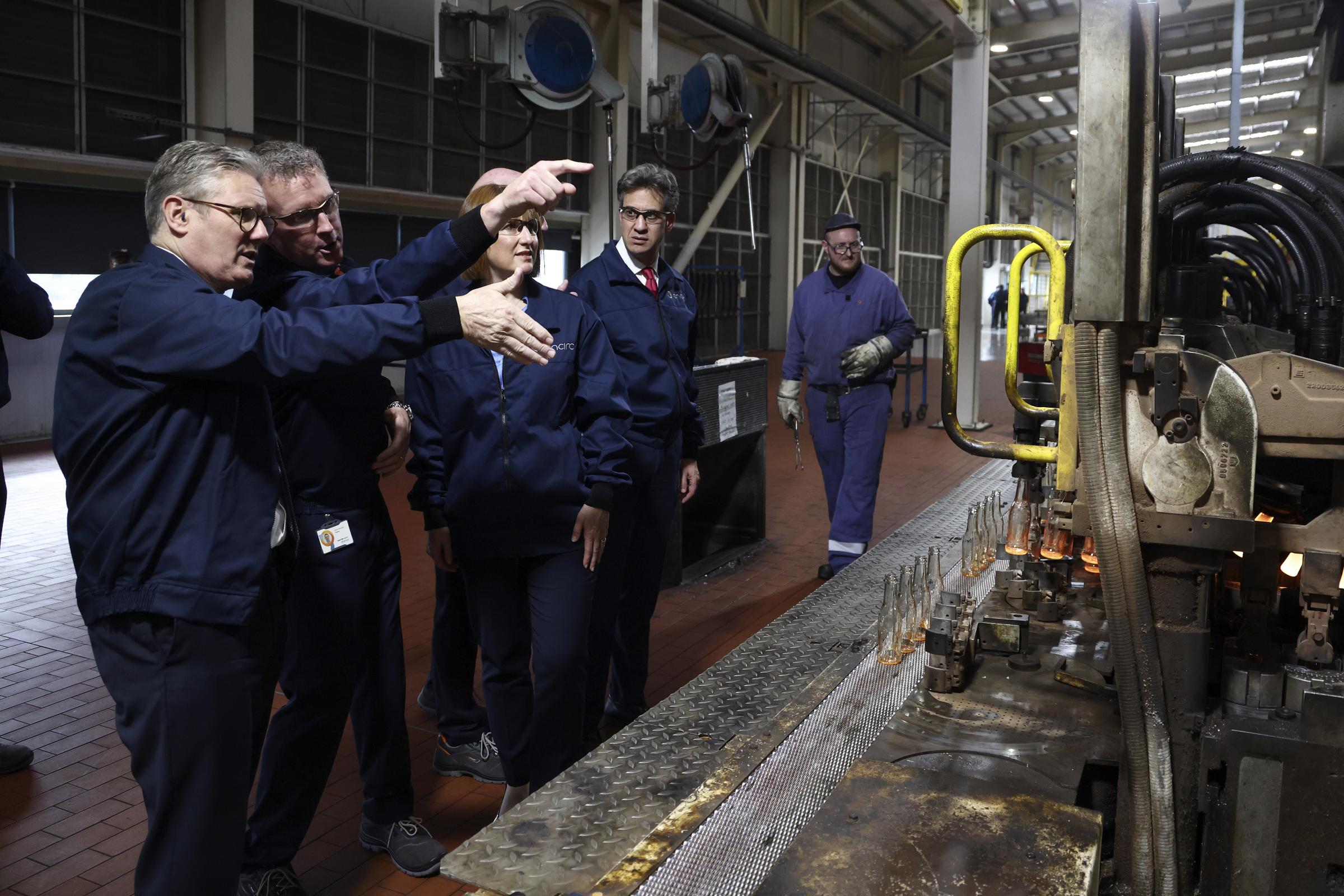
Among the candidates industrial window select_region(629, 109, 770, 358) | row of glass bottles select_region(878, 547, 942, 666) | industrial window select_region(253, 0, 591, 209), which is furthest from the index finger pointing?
industrial window select_region(629, 109, 770, 358)

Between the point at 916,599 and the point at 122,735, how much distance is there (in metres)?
1.94

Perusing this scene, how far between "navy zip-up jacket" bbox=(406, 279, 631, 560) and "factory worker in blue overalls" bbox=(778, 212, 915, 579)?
102 inches

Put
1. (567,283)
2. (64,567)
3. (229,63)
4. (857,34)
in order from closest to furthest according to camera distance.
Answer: (567,283)
(64,567)
(229,63)
(857,34)

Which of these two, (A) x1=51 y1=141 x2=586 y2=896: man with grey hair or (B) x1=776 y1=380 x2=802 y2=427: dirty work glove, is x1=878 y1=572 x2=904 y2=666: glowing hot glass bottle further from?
(B) x1=776 y1=380 x2=802 y2=427: dirty work glove

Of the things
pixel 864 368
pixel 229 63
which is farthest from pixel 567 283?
pixel 229 63

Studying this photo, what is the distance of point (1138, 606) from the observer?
181cm

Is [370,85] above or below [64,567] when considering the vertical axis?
above

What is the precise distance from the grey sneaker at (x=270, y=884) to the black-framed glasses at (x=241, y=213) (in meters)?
1.58

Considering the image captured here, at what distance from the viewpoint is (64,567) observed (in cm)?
562

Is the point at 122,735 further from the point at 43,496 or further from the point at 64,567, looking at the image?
the point at 43,496

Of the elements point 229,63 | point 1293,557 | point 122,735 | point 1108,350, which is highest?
point 229,63

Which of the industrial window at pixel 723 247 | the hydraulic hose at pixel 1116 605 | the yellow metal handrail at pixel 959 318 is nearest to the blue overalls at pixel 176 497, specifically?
the hydraulic hose at pixel 1116 605

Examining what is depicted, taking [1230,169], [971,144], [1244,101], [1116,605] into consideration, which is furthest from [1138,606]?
[1244,101]

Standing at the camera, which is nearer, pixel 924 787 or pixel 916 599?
pixel 924 787
